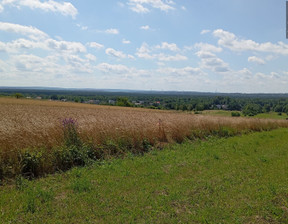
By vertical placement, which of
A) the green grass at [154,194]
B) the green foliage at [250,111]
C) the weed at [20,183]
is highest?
the weed at [20,183]

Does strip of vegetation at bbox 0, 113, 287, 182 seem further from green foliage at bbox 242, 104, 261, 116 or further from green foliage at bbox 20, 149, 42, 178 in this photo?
green foliage at bbox 242, 104, 261, 116

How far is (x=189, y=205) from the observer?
4.05 metres

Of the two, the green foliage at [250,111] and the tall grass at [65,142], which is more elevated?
the tall grass at [65,142]

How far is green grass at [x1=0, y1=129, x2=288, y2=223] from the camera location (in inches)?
143

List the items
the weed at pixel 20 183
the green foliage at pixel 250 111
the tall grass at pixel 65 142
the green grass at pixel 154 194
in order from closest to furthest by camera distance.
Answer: the green grass at pixel 154 194 < the weed at pixel 20 183 < the tall grass at pixel 65 142 < the green foliage at pixel 250 111

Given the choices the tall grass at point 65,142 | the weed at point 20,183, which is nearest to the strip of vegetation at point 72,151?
the tall grass at point 65,142

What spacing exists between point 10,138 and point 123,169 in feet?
10.8

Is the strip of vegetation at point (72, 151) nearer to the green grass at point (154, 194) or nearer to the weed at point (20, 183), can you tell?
the weed at point (20, 183)

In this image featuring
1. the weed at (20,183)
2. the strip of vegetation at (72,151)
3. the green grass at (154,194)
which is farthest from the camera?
the strip of vegetation at (72,151)

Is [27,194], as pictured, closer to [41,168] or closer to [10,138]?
[41,168]

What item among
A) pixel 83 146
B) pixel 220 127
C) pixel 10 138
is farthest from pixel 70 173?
pixel 220 127

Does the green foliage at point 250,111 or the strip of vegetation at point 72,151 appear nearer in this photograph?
the strip of vegetation at point 72,151

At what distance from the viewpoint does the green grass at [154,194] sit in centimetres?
362

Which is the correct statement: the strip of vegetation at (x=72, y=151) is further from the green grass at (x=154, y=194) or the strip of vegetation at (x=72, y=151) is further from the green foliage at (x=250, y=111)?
the green foliage at (x=250, y=111)
